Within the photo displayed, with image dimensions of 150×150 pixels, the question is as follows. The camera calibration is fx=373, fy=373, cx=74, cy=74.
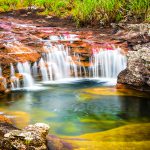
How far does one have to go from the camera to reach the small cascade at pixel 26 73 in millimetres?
12941

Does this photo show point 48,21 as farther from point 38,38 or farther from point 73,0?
point 38,38

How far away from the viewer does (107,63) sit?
1484cm

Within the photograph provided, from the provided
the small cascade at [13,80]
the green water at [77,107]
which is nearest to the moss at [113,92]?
the green water at [77,107]

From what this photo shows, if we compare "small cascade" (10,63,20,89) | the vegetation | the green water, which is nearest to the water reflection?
the green water

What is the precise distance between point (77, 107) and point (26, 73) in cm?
357

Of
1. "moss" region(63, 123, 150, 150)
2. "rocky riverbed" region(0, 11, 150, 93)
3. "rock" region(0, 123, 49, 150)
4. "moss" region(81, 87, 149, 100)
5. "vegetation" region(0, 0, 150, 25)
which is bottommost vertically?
"moss" region(63, 123, 150, 150)

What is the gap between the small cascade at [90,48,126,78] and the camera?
14.6 metres

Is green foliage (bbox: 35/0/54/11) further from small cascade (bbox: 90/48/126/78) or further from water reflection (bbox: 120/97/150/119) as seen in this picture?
water reflection (bbox: 120/97/150/119)

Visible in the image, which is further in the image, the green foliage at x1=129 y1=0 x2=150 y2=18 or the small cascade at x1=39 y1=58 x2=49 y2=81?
the green foliage at x1=129 y1=0 x2=150 y2=18

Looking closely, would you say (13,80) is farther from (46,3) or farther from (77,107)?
(46,3)

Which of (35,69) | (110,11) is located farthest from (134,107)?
(110,11)

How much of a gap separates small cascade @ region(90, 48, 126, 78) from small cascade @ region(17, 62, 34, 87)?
99.9 inches

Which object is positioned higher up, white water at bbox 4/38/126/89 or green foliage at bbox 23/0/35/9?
green foliage at bbox 23/0/35/9

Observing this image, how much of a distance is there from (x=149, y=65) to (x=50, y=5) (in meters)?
16.3
